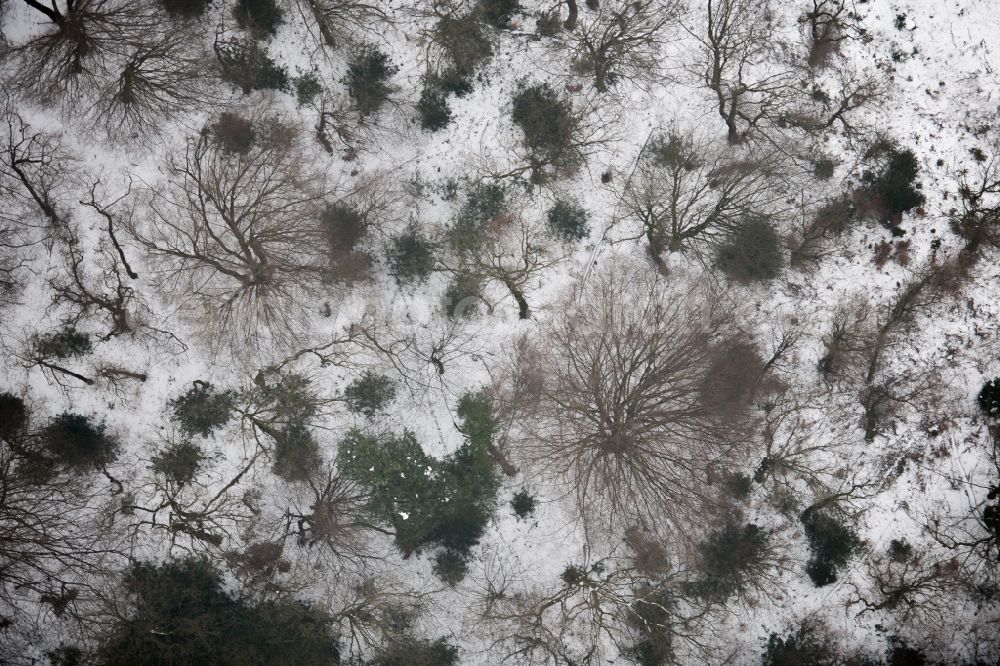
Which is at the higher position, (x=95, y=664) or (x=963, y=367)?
(x=963, y=367)

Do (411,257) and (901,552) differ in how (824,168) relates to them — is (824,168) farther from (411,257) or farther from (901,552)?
(411,257)

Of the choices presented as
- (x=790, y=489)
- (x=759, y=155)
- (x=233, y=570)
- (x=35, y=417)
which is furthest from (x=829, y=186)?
(x=35, y=417)

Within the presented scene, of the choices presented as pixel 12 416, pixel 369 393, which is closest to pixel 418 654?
pixel 369 393

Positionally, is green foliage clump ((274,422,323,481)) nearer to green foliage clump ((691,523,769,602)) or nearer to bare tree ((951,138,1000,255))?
green foliage clump ((691,523,769,602))

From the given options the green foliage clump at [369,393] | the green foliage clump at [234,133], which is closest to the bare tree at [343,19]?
the green foliage clump at [234,133]

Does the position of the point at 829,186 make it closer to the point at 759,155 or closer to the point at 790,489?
the point at 759,155

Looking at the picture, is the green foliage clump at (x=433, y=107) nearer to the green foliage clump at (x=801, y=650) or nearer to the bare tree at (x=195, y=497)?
the bare tree at (x=195, y=497)

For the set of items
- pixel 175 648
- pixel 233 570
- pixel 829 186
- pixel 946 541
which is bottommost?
pixel 946 541
